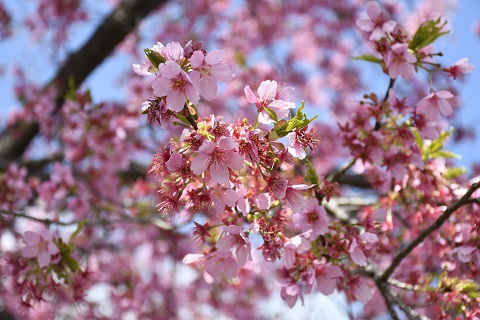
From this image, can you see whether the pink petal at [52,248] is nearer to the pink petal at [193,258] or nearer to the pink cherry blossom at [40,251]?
the pink cherry blossom at [40,251]

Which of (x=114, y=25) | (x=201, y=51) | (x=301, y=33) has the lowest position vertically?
(x=301, y=33)

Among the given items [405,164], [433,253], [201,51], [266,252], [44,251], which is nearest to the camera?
[201,51]

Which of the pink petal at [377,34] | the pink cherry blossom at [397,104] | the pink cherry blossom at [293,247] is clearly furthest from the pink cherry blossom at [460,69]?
the pink cherry blossom at [293,247]

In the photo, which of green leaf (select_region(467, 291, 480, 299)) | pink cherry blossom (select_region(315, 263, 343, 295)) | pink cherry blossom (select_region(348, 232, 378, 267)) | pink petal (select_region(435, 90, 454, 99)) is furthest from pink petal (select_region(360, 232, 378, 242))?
pink petal (select_region(435, 90, 454, 99))

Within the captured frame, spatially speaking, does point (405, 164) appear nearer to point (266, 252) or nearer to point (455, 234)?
point (455, 234)

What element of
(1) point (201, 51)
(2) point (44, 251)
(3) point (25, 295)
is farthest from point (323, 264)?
(3) point (25, 295)

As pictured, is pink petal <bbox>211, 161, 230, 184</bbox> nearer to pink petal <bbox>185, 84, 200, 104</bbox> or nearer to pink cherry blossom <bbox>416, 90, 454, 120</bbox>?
pink petal <bbox>185, 84, 200, 104</bbox>

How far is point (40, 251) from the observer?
2.16m

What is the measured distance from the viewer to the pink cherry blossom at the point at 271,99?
171 cm

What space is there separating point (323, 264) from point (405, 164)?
0.77 meters

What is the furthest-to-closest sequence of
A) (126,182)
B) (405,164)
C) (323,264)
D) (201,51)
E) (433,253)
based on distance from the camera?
(126,182)
(433,253)
(405,164)
(323,264)
(201,51)

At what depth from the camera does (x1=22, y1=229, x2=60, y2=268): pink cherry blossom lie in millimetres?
2123

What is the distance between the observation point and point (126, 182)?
5312mm

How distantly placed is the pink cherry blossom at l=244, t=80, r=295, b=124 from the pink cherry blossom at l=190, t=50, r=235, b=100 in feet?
0.34
